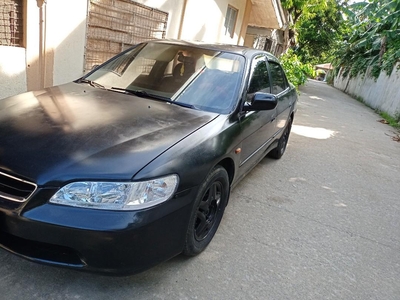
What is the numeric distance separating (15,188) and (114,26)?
4.76m

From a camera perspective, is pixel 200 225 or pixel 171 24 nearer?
pixel 200 225

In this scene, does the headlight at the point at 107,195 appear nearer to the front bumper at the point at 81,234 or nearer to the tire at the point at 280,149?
the front bumper at the point at 81,234

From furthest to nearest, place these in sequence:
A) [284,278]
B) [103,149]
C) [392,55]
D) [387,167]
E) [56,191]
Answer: [392,55] < [387,167] < [284,278] < [103,149] < [56,191]

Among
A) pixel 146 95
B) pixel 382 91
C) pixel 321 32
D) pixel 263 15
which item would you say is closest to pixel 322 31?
pixel 321 32

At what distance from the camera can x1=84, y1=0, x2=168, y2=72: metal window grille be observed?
5473 mm

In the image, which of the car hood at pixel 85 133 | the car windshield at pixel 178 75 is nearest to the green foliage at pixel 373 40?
the car windshield at pixel 178 75

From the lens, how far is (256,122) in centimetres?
334

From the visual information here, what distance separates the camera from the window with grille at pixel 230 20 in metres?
10.4

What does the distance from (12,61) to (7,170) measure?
3.09 meters

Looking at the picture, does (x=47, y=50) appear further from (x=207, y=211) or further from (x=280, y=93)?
(x=207, y=211)

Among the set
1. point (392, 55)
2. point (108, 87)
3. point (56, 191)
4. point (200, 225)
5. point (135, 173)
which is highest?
point (392, 55)

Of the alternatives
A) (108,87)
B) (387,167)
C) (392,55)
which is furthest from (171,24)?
(392,55)

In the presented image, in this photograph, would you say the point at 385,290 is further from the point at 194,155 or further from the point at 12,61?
the point at 12,61

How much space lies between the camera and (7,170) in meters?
1.87
